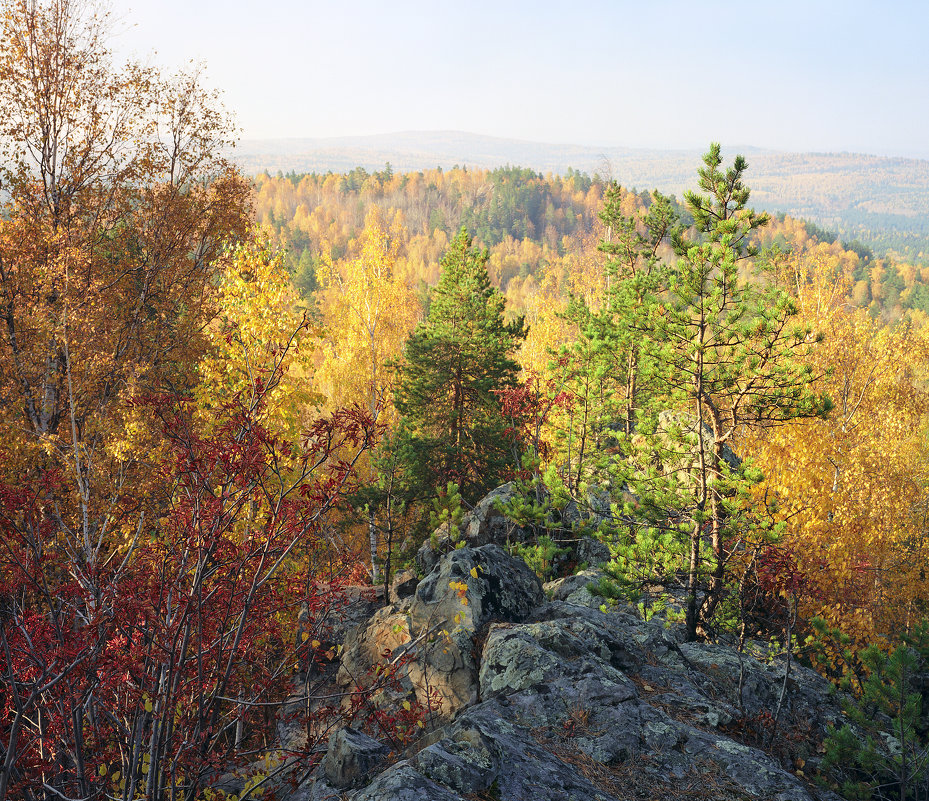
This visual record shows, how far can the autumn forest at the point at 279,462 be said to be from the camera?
4.48 metres

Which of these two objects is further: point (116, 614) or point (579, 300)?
point (579, 300)

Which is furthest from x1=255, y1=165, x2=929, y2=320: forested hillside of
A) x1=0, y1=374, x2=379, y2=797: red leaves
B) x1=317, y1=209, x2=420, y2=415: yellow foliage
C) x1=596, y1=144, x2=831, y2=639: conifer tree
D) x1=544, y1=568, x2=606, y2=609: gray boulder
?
x1=0, y1=374, x2=379, y2=797: red leaves

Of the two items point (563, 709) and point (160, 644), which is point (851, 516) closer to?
point (563, 709)

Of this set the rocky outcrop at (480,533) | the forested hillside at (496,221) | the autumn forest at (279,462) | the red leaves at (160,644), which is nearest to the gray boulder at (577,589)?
the autumn forest at (279,462)

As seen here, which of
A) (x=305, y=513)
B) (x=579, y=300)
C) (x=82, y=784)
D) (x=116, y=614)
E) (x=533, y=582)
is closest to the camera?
(x=82, y=784)

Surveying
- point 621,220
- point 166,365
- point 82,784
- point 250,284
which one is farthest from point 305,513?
point 621,220

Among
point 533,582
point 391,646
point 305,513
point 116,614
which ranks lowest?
point 391,646

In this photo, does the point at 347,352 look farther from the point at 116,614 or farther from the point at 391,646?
the point at 116,614

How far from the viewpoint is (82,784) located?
3.61m

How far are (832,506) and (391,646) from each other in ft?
38.2

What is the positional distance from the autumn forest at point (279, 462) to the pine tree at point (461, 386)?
100mm

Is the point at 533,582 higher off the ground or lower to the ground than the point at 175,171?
lower

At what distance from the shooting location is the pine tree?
18969mm

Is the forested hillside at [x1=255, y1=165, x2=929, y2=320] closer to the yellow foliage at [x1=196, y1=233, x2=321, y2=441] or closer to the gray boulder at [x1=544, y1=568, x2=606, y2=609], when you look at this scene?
the yellow foliage at [x1=196, y1=233, x2=321, y2=441]
